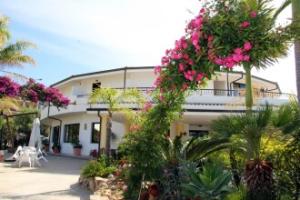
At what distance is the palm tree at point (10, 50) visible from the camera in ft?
56.3

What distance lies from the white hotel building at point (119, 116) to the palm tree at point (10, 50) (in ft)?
18.0

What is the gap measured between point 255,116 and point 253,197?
1.57 m

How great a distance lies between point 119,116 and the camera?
2095 centimetres

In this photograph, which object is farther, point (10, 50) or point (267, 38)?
point (10, 50)

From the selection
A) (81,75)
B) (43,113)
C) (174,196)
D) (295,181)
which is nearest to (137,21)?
(174,196)

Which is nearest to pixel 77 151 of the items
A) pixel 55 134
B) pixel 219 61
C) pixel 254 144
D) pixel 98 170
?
pixel 55 134

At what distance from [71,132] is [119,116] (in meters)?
10.5

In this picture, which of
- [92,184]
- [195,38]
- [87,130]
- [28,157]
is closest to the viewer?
[195,38]

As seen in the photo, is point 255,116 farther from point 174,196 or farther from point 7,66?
point 7,66

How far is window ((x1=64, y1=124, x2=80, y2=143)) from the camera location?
29.0m

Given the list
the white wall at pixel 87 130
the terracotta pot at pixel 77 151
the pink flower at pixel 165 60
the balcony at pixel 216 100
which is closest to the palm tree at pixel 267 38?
the pink flower at pixel 165 60

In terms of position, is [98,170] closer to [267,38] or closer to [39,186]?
Answer: [39,186]

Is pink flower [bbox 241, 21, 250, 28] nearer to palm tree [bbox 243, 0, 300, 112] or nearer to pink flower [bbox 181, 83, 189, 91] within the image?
palm tree [bbox 243, 0, 300, 112]

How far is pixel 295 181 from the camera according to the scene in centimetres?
723
